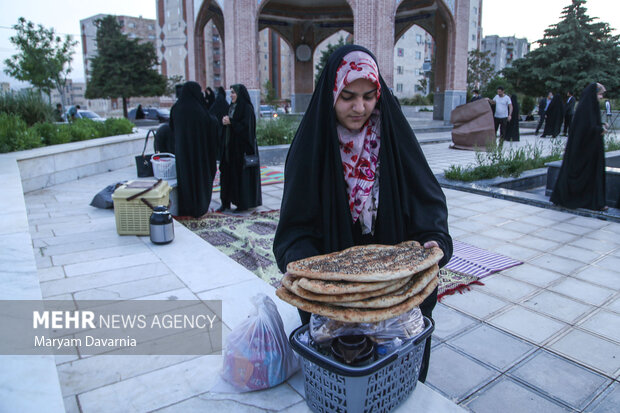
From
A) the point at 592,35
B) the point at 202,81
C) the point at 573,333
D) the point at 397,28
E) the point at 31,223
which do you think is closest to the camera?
the point at 573,333

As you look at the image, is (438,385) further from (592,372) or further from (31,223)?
(31,223)

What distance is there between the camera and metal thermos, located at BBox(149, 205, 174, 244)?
3.79 metres

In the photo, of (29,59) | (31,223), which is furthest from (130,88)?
(31,223)

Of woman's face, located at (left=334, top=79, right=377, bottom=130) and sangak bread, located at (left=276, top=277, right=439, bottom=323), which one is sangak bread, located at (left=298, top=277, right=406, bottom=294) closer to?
sangak bread, located at (left=276, top=277, right=439, bottom=323)

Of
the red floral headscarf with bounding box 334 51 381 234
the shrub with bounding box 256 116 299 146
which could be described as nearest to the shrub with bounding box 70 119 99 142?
the shrub with bounding box 256 116 299 146

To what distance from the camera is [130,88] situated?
29.7 m

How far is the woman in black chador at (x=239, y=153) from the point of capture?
5531 millimetres

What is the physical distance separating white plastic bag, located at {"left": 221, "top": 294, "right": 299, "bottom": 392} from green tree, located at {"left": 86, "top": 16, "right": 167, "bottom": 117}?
3026 cm

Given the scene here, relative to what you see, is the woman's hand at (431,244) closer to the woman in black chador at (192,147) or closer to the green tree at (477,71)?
the woman in black chador at (192,147)

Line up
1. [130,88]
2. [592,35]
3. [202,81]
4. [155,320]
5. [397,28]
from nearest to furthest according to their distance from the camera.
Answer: [155,320] < [202,81] < [397,28] < [592,35] < [130,88]

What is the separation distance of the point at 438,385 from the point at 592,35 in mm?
29472

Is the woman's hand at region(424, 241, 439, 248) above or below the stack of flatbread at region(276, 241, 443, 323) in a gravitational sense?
above

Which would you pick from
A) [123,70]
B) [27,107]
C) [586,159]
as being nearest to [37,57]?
[123,70]

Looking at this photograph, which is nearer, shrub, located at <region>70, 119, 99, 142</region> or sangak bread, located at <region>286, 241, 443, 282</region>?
sangak bread, located at <region>286, 241, 443, 282</region>
